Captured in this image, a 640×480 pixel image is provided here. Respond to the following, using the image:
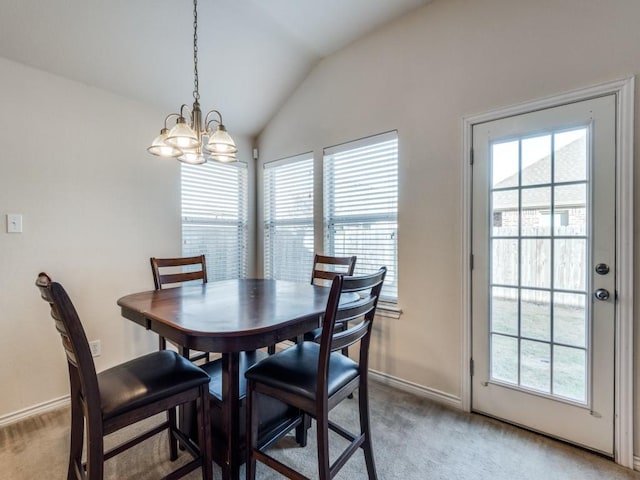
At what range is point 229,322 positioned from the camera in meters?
1.30

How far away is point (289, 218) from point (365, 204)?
98 centimetres

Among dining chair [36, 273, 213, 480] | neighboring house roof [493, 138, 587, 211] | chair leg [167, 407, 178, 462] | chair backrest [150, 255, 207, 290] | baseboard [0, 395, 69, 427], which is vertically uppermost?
neighboring house roof [493, 138, 587, 211]

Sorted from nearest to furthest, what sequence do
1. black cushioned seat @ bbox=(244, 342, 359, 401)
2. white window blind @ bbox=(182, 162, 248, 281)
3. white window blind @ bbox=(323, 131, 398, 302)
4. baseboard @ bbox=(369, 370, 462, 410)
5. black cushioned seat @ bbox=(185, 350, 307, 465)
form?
black cushioned seat @ bbox=(244, 342, 359, 401), black cushioned seat @ bbox=(185, 350, 307, 465), baseboard @ bbox=(369, 370, 462, 410), white window blind @ bbox=(323, 131, 398, 302), white window blind @ bbox=(182, 162, 248, 281)

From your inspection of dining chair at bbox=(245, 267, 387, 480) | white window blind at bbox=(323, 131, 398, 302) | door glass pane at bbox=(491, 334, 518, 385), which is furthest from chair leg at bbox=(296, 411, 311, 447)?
door glass pane at bbox=(491, 334, 518, 385)

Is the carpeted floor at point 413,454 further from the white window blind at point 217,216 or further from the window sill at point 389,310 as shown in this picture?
the white window blind at point 217,216

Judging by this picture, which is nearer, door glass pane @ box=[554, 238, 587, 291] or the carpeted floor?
the carpeted floor

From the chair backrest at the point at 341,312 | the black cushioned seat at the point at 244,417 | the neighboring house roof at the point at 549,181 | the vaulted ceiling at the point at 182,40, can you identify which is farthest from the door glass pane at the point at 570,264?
the vaulted ceiling at the point at 182,40

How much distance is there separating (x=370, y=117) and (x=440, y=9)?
2.82 feet

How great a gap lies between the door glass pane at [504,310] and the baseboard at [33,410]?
3100 mm

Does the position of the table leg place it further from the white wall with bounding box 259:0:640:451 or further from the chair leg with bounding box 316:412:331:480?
the white wall with bounding box 259:0:640:451

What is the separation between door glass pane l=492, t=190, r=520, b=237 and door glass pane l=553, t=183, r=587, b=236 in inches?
8.1

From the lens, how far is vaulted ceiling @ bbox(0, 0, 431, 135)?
198 cm

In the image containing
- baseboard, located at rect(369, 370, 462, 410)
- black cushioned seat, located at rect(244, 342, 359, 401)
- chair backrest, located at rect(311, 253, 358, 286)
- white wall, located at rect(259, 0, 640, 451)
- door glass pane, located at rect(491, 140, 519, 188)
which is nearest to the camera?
black cushioned seat, located at rect(244, 342, 359, 401)

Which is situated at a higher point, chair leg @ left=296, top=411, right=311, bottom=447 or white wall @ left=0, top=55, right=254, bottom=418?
white wall @ left=0, top=55, right=254, bottom=418
